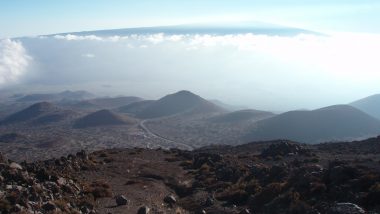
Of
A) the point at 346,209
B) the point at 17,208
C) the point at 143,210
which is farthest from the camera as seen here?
the point at 143,210

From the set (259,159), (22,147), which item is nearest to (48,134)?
(22,147)

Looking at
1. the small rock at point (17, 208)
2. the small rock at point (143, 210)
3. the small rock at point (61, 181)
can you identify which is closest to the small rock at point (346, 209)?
the small rock at point (143, 210)

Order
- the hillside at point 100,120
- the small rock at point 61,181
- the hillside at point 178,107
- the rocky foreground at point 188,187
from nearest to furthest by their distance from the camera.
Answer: the rocky foreground at point 188,187 → the small rock at point 61,181 → the hillside at point 100,120 → the hillside at point 178,107

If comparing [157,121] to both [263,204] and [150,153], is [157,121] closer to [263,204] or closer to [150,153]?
[150,153]

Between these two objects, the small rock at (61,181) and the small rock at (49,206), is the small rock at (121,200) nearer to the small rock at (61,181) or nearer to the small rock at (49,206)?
the small rock at (61,181)

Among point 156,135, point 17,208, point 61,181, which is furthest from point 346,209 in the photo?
point 156,135

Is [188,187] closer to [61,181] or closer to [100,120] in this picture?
[61,181]
